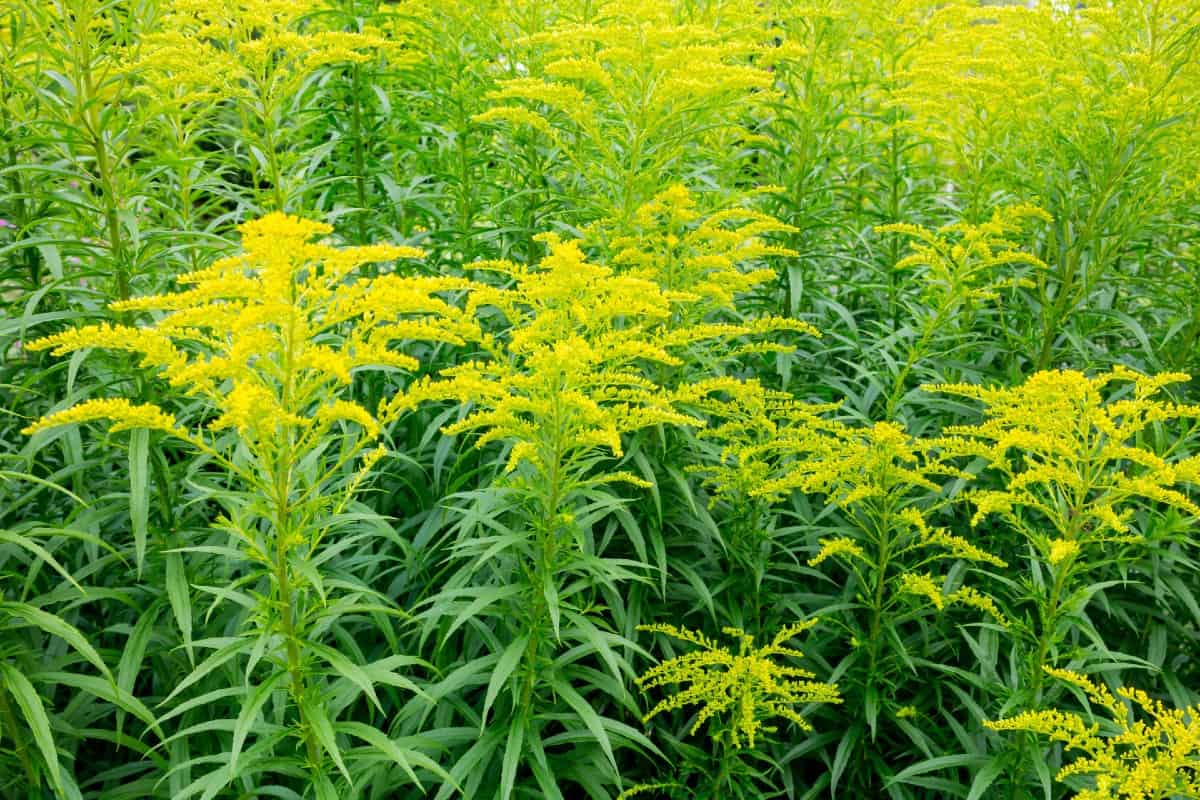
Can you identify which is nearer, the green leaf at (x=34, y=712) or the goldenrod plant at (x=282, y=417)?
the goldenrod plant at (x=282, y=417)

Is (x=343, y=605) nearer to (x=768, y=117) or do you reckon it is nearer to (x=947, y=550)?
(x=947, y=550)

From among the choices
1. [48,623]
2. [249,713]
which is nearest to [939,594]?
[249,713]

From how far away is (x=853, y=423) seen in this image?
3.95 m

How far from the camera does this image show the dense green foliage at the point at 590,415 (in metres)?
2.37

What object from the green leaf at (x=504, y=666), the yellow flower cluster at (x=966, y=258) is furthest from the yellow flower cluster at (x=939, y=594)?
the green leaf at (x=504, y=666)

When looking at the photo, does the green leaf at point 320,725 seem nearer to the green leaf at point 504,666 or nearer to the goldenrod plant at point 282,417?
the goldenrod plant at point 282,417

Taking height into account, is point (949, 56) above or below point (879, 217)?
above

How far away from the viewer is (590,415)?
2443 mm

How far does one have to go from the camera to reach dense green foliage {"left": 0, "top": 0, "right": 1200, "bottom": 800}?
2.37 m

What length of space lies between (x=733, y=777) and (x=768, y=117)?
9.63 ft

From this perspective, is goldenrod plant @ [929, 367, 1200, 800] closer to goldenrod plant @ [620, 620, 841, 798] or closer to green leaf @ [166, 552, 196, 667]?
goldenrod plant @ [620, 620, 841, 798]

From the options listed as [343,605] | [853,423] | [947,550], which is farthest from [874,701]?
[343,605]

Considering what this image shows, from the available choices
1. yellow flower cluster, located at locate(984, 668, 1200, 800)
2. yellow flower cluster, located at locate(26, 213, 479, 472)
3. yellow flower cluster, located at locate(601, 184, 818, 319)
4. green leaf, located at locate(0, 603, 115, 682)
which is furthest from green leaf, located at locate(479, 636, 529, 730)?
yellow flower cluster, located at locate(984, 668, 1200, 800)

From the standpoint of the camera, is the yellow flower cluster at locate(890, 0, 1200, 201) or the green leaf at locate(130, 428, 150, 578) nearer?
the green leaf at locate(130, 428, 150, 578)
